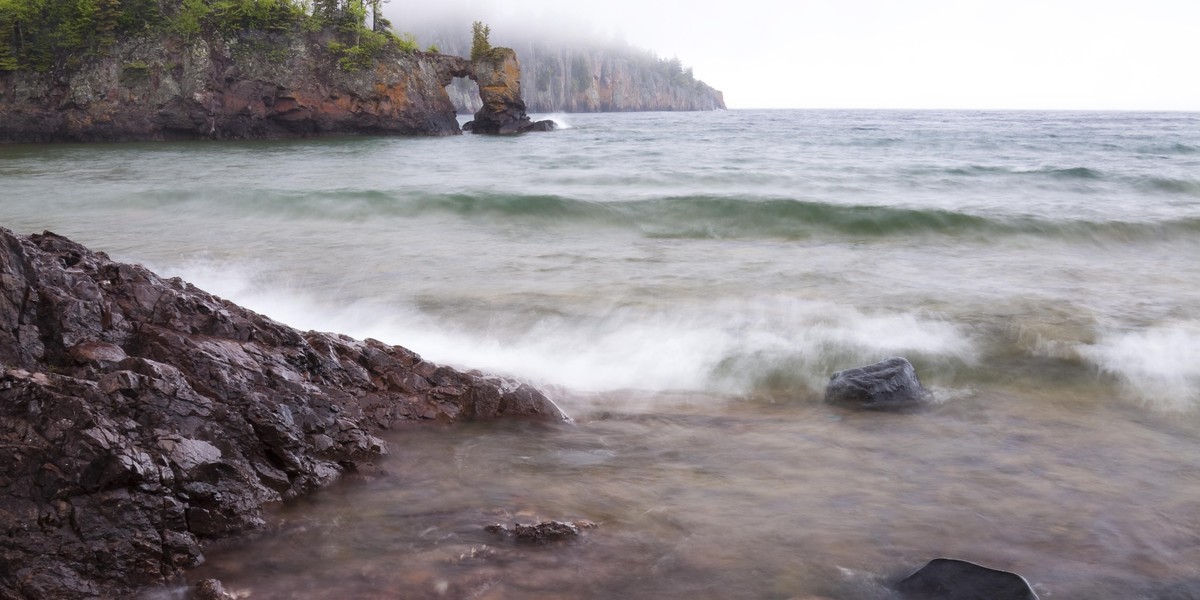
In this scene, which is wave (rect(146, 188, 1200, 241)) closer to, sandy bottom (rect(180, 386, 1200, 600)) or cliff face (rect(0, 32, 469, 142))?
sandy bottom (rect(180, 386, 1200, 600))

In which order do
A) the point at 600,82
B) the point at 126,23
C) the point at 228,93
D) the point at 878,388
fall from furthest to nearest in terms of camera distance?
the point at 600,82
the point at 228,93
the point at 126,23
the point at 878,388

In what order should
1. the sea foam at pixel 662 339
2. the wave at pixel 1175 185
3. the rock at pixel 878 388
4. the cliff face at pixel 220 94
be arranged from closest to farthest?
the rock at pixel 878 388, the sea foam at pixel 662 339, the wave at pixel 1175 185, the cliff face at pixel 220 94

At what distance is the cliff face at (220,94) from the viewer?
3509cm

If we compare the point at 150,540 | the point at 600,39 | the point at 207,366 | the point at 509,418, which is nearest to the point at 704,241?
the point at 509,418

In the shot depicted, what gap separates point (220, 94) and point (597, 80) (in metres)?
112

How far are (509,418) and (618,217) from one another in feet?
33.4

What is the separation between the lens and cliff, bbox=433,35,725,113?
13850 cm

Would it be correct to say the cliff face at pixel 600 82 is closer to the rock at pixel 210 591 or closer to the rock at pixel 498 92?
the rock at pixel 498 92

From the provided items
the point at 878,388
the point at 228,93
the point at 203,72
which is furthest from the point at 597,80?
the point at 878,388

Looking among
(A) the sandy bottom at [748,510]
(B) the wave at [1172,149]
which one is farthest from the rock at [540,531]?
(B) the wave at [1172,149]

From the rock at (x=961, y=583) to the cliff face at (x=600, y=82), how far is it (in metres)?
117

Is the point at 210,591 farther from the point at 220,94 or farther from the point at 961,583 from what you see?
the point at 220,94

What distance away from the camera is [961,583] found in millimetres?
2992

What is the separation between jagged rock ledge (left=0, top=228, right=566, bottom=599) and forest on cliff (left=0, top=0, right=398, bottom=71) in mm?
38103
